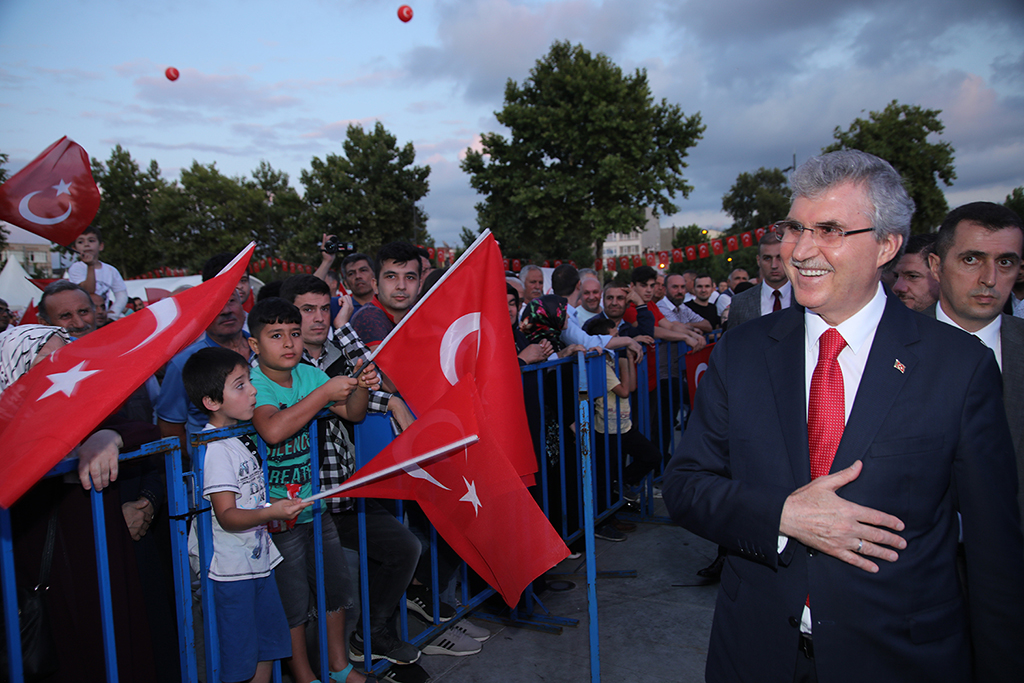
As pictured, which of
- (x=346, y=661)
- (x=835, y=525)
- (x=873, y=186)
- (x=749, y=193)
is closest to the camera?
(x=835, y=525)

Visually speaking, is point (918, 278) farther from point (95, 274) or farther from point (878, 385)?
point (95, 274)

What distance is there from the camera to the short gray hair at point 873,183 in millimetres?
1729

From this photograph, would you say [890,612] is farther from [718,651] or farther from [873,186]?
[873,186]

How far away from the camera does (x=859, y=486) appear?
62.6 inches

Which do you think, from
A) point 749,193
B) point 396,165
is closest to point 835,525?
point 396,165

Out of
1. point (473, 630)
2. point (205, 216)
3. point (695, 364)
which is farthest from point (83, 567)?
point (205, 216)

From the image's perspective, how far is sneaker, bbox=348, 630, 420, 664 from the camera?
3223mm

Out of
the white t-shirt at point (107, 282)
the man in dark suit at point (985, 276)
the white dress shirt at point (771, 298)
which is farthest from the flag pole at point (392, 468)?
the white t-shirt at point (107, 282)

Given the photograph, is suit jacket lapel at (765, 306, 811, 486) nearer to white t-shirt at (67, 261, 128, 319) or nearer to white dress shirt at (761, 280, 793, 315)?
white dress shirt at (761, 280, 793, 315)

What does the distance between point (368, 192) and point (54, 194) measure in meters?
38.6

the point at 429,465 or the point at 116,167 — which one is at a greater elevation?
the point at 116,167

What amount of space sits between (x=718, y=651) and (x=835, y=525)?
579 millimetres

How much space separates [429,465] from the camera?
7.88ft

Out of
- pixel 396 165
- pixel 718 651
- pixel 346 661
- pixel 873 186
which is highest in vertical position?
pixel 396 165
